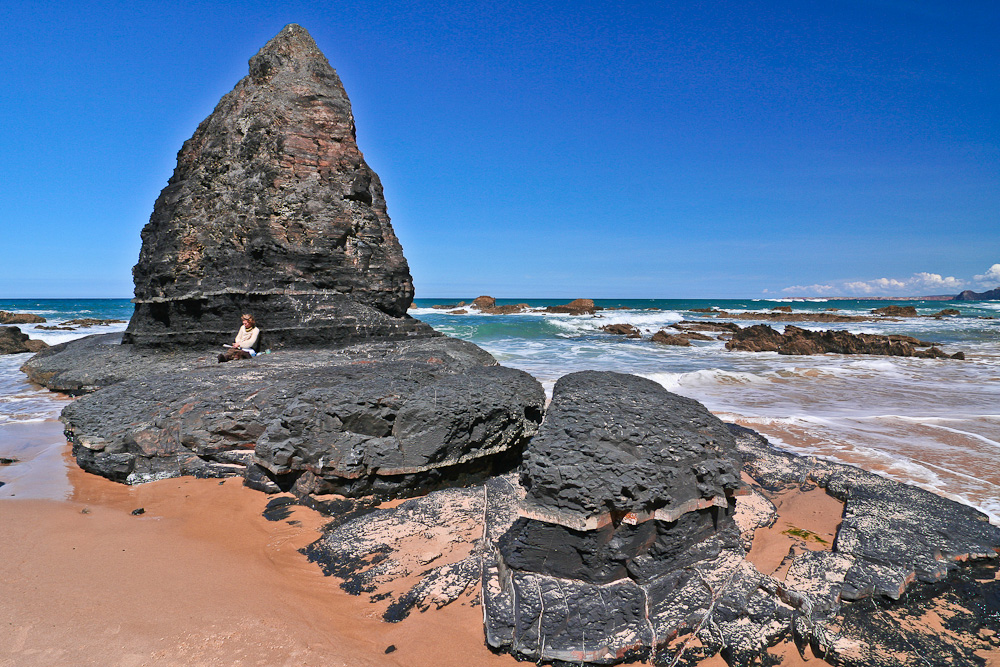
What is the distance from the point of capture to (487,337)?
891 inches

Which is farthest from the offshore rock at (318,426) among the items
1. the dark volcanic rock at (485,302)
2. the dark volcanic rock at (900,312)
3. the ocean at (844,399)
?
the dark volcanic rock at (900,312)

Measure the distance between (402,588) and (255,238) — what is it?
17.6 feet

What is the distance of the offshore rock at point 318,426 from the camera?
3412mm

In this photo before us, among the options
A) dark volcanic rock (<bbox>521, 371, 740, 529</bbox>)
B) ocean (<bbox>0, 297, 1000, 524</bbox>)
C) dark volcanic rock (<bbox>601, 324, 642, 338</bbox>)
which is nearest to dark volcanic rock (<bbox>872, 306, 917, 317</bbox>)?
ocean (<bbox>0, 297, 1000, 524</bbox>)

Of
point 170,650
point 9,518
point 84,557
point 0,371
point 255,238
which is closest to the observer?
point 170,650

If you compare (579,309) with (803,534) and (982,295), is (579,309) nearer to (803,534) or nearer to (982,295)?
(803,534)

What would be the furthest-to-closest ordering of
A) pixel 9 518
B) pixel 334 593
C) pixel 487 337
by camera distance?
pixel 487 337
pixel 9 518
pixel 334 593

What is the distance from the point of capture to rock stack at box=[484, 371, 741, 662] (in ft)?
6.64

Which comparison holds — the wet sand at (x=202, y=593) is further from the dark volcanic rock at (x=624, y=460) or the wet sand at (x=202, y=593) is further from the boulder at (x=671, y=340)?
the boulder at (x=671, y=340)

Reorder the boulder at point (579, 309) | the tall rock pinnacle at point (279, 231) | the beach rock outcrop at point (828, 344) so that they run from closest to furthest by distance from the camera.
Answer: the tall rock pinnacle at point (279, 231)
the beach rock outcrop at point (828, 344)
the boulder at point (579, 309)

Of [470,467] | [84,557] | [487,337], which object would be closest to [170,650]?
[84,557]

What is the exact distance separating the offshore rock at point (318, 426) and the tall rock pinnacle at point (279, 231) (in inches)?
73.9

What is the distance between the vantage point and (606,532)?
2203mm

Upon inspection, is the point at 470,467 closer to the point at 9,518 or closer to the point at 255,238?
the point at 9,518
